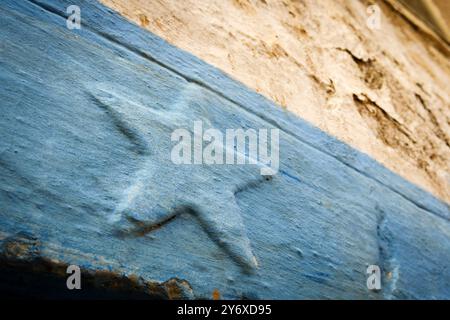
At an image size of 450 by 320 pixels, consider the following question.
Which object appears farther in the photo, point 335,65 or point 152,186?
point 335,65

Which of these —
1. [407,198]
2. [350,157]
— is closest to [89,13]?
[350,157]

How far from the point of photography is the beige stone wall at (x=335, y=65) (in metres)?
1.06

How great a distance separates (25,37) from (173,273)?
578mm

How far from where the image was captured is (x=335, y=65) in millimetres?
1344

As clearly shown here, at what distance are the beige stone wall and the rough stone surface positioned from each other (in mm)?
117

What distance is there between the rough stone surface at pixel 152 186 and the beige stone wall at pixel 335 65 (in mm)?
117

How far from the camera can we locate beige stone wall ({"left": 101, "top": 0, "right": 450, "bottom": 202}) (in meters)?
1.06

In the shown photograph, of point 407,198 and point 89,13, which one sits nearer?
point 89,13

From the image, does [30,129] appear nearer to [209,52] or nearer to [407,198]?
[209,52]

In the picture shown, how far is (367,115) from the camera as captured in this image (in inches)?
52.7

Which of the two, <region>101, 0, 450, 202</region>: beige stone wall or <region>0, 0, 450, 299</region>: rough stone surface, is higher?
<region>101, 0, 450, 202</region>: beige stone wall

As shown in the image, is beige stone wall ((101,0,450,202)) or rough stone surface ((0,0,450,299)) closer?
rough stone surface ((0,0,450,299))

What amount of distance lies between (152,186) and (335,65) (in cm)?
93
